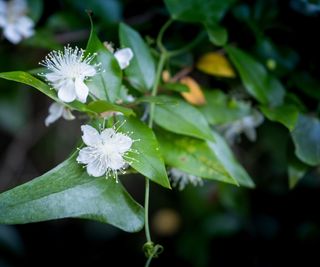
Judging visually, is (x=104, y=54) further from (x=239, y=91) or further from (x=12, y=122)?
(x=12, y=122)

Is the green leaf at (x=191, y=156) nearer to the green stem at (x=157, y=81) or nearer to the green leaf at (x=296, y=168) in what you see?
the green stem at (x=157, y=81)

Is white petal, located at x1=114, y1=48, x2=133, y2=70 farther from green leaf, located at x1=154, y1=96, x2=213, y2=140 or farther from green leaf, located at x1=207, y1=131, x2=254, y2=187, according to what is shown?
green leaf, located at x1=207, y1=131, x2=254, y2=187

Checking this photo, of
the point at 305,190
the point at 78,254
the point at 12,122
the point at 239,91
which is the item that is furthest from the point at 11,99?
the point at 305,190

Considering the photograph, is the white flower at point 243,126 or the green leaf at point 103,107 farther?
the white flower at point 243,126

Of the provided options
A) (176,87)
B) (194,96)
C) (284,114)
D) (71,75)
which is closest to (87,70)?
(71,75)

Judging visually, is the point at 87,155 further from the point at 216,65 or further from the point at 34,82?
the point at 216,65

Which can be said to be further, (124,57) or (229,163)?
(229,163)

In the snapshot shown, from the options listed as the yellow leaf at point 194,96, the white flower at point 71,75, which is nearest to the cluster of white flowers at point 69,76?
the white flower at point 71,75
